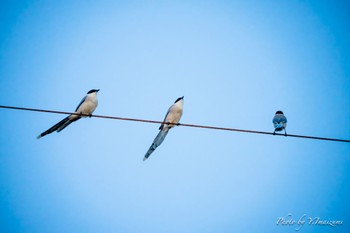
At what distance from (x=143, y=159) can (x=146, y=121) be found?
153 cm

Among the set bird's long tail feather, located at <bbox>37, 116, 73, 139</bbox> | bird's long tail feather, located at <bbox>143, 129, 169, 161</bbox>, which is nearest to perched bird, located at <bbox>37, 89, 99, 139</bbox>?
bird's long tail feather, located at <bbox>37, 116, 73, 139</bbox>

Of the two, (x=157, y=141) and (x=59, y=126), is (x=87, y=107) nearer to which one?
(x=59, y=126)

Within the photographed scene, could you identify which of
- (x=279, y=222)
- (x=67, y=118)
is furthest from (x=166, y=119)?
(x=279, y=222)

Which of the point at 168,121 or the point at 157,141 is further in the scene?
the point at 168,121

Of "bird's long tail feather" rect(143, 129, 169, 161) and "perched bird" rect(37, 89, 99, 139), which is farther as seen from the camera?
"perched bird" rect(37, 89, 99, 139)

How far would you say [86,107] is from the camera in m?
6.75

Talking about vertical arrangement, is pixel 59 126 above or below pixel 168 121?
below

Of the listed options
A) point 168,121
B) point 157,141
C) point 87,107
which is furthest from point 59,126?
point 168,121

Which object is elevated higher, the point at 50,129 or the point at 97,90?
the point at 97,90

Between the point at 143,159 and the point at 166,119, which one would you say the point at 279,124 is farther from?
the point at 143,159

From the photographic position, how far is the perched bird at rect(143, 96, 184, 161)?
5.94 metres

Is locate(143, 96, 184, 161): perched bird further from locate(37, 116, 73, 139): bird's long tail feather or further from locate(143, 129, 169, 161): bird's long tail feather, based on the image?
locate(37, 116, 73, 139): bird's long tail feather

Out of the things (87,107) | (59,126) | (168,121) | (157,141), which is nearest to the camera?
(59,126)

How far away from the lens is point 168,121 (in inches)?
276
